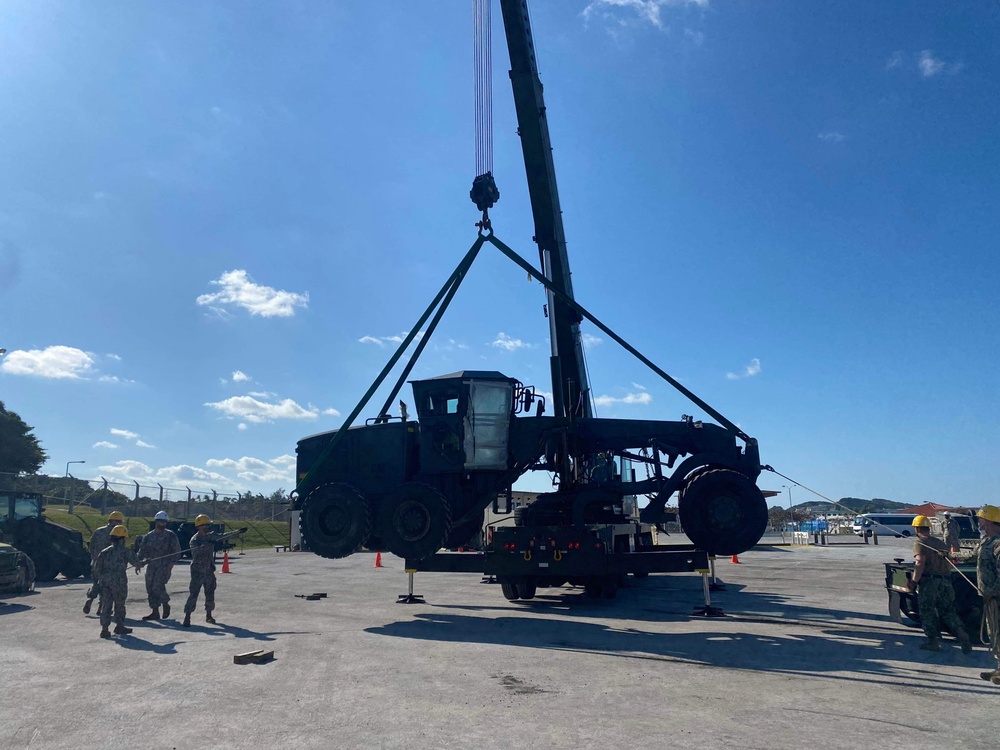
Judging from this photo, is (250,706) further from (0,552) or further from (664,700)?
(0,552)

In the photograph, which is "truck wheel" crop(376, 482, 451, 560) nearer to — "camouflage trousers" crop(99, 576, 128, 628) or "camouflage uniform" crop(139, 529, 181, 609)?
"camouflage uniform" crop(139, 529, 181, 609)

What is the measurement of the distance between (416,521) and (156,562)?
14.4 ft

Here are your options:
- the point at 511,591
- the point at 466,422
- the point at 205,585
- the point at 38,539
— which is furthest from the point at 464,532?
the point at 38,539

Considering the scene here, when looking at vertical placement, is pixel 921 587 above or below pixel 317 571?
above

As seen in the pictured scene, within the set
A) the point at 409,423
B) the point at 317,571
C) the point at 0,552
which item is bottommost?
the point at 317,571

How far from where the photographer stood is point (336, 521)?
11.8 meters

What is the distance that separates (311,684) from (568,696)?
257 cm

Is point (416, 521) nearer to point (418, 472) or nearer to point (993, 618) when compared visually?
point (418, 472)

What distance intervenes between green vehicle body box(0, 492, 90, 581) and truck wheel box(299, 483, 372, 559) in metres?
9.97

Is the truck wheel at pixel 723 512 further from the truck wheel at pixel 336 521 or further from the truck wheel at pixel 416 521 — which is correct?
the truck wheel at pixel 336 521

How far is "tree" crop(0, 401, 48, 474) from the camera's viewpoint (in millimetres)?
42500

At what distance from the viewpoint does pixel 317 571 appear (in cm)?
2031

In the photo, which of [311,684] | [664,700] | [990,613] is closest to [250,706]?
[311,684]

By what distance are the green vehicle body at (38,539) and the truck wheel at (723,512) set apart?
1618cm
